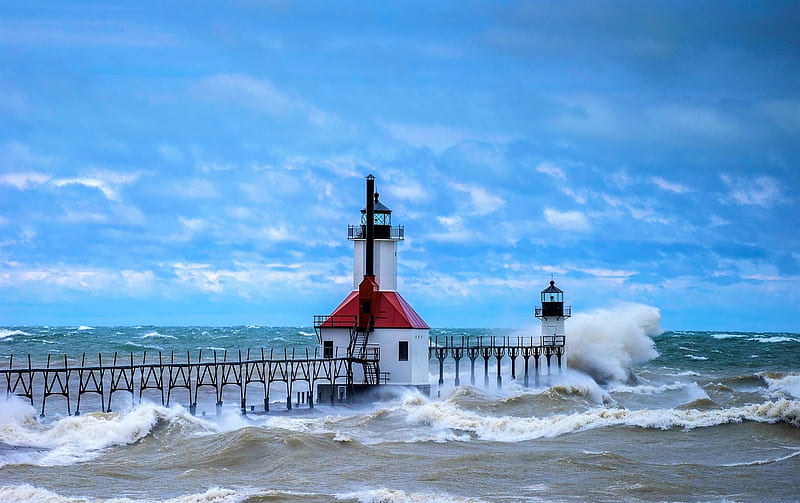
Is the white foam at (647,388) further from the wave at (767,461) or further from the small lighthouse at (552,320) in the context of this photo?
the wave at (767,461)

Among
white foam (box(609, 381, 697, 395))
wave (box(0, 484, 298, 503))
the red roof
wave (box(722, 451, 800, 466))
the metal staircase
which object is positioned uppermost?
the red roof

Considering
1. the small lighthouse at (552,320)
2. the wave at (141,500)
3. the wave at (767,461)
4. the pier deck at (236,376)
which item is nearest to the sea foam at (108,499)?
the wave at (141,500)

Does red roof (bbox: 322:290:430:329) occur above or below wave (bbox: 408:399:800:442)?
above

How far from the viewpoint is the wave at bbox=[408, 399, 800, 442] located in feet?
98.3

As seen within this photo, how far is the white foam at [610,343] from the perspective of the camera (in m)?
55.2

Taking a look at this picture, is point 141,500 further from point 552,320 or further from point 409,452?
point 552,320

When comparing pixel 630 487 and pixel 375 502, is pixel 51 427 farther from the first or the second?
pixel 630 487

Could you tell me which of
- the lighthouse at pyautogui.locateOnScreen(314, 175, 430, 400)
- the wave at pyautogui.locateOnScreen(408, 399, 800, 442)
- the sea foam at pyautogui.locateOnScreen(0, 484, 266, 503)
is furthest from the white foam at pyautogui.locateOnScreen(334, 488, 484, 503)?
the lighthouse at pyautogui.locateOnScreen(314, 175, 430, 400)

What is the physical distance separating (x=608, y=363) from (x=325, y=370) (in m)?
20.1

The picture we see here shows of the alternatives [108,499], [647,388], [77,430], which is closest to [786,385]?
[647,388]

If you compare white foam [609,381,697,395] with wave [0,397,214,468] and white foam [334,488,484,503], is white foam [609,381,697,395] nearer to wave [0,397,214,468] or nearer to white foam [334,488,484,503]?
wave [0,397,214,468]

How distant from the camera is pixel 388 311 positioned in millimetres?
41594

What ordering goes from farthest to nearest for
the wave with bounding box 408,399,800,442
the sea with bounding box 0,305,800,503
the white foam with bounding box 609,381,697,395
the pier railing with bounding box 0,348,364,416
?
the white foam with bounding box 609,381,697,395, the pier railing with bounding box 0,348,364,416, the wave with bounding box 408,399,800,442, the sea with bounding box 0,305,800,503

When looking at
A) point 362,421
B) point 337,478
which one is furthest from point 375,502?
point 362,421
